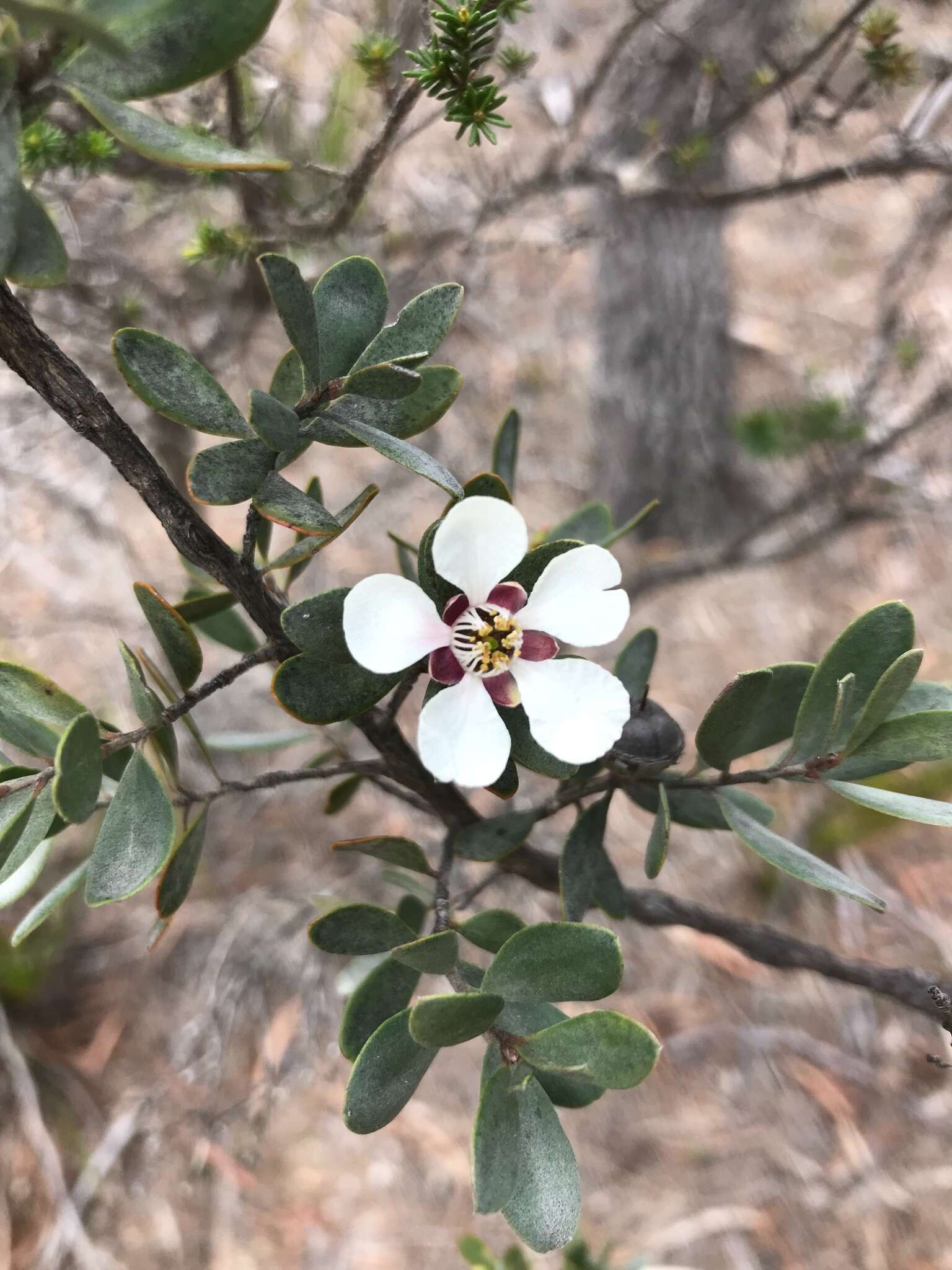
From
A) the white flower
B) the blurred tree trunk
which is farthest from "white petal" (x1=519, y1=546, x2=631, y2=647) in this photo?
the blurred tree trunk

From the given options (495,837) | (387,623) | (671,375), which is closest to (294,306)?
(387,623)

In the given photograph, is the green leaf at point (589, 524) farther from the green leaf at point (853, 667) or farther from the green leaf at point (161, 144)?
the green leaf at point (161, 144)

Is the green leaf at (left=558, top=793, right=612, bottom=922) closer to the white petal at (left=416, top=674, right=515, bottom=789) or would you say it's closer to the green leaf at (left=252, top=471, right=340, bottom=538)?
the white petal at (left=416, top=674, right=515, bottom=789)

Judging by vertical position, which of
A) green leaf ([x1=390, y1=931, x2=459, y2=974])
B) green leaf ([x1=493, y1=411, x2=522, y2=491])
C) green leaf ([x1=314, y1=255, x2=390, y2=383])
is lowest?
green leaf ([x1=390, y1=931, x2=459, y2=974])

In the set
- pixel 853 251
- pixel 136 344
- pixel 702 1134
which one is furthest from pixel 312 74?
pixel 702 1134

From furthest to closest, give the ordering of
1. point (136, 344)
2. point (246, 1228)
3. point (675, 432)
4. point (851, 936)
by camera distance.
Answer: point (675, 432) → point (851, 936) → point (246, 1228) → point (136, 344)

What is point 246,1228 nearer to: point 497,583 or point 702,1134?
point 702,1134
